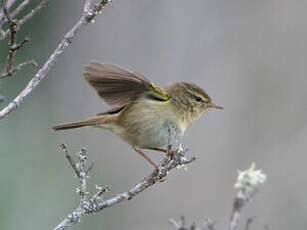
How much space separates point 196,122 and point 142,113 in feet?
13.7

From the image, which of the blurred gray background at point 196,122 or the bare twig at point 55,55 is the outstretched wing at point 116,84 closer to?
the bare twig at point 55,55

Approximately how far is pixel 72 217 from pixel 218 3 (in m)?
6.95

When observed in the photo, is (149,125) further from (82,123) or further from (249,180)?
(249,180)

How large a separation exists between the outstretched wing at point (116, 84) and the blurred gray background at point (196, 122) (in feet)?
9.74

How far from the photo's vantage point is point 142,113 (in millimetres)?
4926

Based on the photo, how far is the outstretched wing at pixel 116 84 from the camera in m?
4.38

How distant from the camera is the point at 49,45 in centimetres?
1051

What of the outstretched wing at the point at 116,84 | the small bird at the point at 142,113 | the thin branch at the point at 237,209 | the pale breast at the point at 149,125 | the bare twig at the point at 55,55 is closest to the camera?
the thin branch at the point at 237,209

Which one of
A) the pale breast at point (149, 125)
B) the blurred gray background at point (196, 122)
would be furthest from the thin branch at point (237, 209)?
the blurred gray background at point (196, 122)

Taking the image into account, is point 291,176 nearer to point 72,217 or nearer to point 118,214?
point 118,214

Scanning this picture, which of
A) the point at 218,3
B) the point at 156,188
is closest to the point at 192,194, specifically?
the point at 156,188

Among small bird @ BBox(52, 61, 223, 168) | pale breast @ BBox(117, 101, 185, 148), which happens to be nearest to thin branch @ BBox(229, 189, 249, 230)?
small bird @ BBox(52, 61, 223, 168)

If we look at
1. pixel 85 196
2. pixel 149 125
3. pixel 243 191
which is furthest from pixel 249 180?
pixel 149 125

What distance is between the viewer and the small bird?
4.69 meters
